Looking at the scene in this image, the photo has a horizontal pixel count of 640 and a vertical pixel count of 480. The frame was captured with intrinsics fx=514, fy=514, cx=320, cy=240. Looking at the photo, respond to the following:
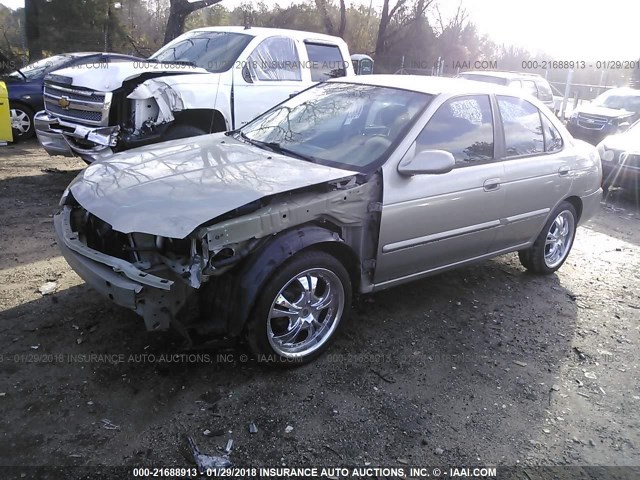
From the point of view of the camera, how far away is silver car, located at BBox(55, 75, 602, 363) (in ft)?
9.29

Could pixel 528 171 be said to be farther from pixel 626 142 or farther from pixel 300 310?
pixel 626 142

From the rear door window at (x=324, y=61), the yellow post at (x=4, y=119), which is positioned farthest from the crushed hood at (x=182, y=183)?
the yellow post at (x=4, y=119)

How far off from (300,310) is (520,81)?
37.8 ft

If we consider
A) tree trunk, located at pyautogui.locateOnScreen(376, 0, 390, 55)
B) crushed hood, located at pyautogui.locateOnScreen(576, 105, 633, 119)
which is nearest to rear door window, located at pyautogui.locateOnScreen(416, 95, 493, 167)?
crushed hood, located at pyautogui.locateOnScreen(576, 105, 633, 119)

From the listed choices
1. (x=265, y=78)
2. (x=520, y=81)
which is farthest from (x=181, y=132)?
(x=520, y=81)

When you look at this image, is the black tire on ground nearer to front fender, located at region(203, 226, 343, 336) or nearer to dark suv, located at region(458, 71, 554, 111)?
front fender, located at region(203, 226, 343, 336)

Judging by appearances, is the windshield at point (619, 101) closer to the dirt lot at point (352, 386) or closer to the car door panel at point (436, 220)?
the dirt lot at point (352, 386)

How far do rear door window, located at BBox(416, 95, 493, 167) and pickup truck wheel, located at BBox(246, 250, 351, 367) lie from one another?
1.17 meters

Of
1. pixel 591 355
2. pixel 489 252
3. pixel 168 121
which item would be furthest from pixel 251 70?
pixel 591 355

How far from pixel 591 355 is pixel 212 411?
2.80 m

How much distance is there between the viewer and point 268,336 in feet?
10.1

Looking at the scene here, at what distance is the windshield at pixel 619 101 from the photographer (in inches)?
523

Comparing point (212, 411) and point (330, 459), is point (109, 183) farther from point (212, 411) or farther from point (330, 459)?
point (330, 459)

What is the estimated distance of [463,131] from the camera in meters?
3.96
